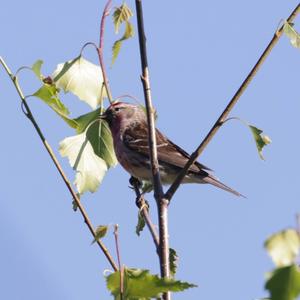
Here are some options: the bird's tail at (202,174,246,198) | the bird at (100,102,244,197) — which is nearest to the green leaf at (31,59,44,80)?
the bird at (100,102,244,197)

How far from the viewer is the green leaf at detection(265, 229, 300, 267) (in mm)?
1191

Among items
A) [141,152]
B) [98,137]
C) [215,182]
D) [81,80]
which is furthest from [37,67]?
[141,152]

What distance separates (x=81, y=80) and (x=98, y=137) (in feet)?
1.10

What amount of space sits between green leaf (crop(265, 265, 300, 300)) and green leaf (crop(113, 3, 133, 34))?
93.3 inches

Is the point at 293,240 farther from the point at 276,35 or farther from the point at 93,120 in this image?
the point at 93,120

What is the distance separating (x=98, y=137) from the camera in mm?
3801

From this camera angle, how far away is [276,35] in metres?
3.04

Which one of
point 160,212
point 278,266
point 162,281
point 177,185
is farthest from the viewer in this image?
point 177,185

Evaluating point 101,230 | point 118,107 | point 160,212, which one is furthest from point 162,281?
point 118,107

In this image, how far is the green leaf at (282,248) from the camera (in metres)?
1.19

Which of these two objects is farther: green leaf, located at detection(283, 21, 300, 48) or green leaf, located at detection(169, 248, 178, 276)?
green leaf, located at detection(169, 248, 178, 276)

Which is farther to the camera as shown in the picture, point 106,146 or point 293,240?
point 106,146

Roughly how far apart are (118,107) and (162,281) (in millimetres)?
5639

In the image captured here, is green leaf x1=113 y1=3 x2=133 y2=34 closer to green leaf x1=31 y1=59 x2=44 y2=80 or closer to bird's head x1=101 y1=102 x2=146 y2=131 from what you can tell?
green leaf x1=31 y1=59 x2=44 y2=80
